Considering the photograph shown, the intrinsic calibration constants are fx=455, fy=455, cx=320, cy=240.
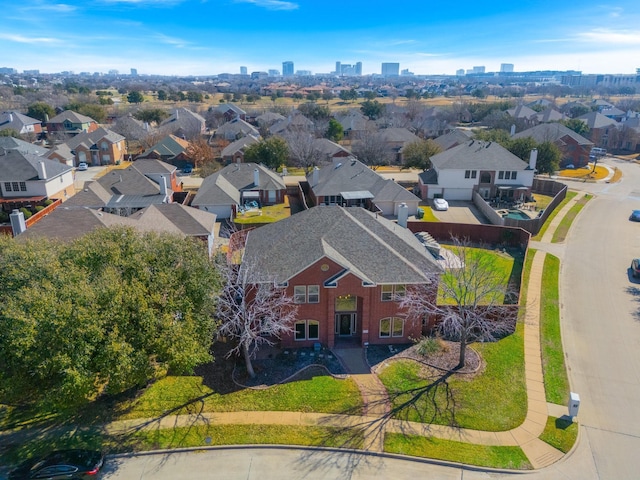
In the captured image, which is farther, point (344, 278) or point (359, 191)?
point (359, 191)

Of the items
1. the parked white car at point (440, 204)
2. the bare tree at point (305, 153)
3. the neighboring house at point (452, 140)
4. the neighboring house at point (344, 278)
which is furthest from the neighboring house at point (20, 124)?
the neighboring house at point (344, 278)

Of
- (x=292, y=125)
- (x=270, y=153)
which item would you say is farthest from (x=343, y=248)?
(x=292, y=125)

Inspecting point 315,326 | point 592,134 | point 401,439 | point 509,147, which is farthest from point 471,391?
point 592,134

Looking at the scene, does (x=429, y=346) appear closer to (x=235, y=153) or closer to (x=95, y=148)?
(x=235, y=153)

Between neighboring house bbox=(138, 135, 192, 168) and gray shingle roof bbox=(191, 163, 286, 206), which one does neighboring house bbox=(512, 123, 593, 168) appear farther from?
neighboring house bbox=(138, 135, 192, 168)

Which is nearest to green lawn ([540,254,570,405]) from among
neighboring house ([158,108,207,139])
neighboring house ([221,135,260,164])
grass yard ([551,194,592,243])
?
grass yard ([551,194,592,243])

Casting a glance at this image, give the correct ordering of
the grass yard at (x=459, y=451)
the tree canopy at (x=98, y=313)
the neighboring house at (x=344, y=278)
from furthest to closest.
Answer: the neighboring house at (x=344, y=278), the grass yard at (x=459, y=451), the tree canopy at (x=98, y=313)

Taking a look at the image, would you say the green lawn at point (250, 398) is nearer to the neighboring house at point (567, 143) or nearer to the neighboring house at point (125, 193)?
the neighboring house at point (125, 193)
